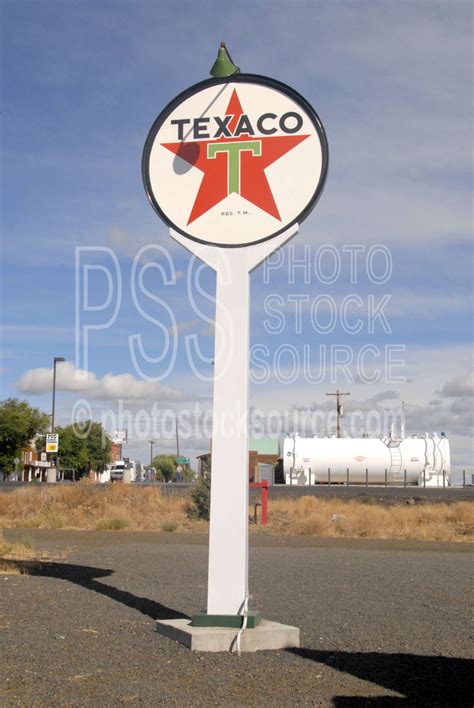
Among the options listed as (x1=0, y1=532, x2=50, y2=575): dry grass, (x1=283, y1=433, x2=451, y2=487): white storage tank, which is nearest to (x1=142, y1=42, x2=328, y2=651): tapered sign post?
(x1=0, y1=532, x2=50, y2=575): dry grass

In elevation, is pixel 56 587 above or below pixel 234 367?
below

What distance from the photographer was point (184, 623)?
6289mm

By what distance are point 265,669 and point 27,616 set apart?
2.64 meters

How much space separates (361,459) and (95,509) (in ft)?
103

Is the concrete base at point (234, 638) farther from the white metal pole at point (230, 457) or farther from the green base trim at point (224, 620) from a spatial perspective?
the white metal pole at point (230, 457)

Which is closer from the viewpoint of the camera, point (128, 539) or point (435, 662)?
point (435, 662)

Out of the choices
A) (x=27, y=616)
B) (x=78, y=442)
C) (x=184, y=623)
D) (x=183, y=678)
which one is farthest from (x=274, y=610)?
(x=78, y=442)

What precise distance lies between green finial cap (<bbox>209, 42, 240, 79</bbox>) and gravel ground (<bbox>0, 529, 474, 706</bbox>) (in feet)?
15.3

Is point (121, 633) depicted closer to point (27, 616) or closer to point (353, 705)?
point (27, 616)

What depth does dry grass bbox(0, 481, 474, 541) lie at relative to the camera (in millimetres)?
20703

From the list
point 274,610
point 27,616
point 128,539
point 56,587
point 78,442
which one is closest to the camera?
point 27,616

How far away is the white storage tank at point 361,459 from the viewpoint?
54594mm

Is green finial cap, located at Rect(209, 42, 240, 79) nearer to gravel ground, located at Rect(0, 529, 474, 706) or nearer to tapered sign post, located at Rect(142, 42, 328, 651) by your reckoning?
tapered sign post, located at Rect(142, 42, 328, 651)

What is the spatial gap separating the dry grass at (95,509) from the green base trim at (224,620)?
48.0 feet
